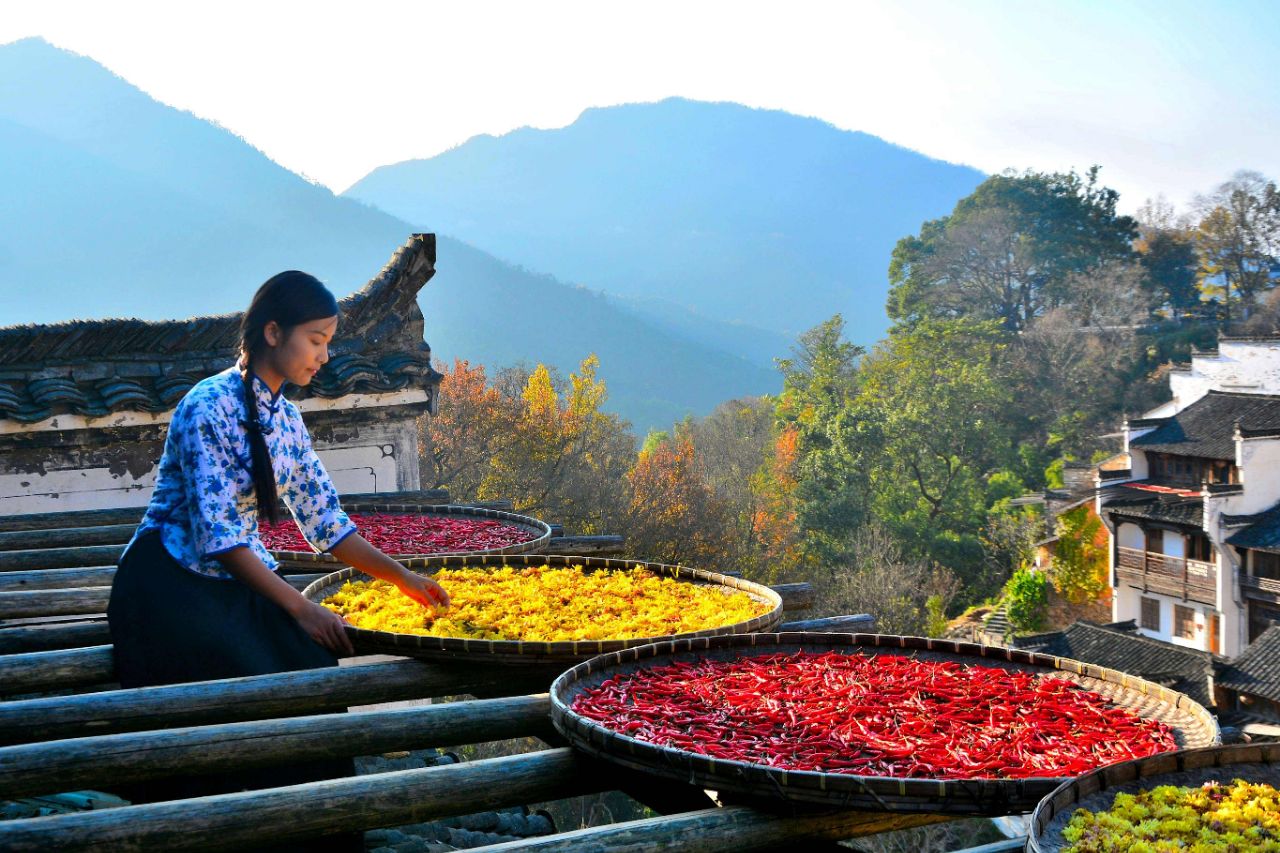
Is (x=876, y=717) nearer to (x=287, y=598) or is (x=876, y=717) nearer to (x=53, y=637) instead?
(x=287, y=598)

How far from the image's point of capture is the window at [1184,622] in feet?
79.6

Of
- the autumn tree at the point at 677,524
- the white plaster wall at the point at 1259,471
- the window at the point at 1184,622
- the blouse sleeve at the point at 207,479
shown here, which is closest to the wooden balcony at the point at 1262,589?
the white plaster wall at the point at 1259,471

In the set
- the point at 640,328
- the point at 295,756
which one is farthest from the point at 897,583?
the point at 640,328

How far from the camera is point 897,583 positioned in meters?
29.6

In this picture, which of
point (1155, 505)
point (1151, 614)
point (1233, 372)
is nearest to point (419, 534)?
point (1155, 505)

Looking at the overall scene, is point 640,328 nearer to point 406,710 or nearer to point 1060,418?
point 1060,418

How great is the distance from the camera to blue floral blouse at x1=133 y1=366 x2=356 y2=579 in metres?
2.88

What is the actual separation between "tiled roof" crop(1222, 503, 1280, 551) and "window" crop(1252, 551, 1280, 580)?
8.6 inches

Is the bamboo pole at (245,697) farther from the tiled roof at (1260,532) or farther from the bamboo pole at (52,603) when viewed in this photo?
the tiled roof at (1260,532)

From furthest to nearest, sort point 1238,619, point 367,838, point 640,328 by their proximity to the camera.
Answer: point 640,328 → point 1238,619 → point 367,838

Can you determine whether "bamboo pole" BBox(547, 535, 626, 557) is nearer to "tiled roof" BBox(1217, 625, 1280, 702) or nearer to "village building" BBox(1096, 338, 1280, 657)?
"tiled roof" BBox(1217, 625, 1280, 702)

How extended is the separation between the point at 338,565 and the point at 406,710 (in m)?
2.04

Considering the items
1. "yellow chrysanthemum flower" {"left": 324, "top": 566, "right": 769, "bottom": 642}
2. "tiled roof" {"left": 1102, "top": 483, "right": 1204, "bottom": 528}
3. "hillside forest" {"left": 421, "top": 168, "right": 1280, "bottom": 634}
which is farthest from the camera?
"hillside forest" {"left": 421, "top": 168, "right": 1280, "bottom": 634}

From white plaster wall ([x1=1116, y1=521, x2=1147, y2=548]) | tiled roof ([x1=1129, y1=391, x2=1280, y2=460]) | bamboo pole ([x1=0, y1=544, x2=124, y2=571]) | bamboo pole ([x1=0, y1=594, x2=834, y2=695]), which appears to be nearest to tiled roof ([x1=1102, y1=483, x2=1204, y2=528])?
white plaster wall ([x1=1116, y1=521, x2=1147, y2=548])
